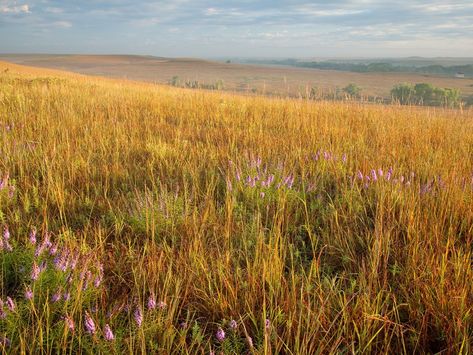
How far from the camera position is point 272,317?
135cm

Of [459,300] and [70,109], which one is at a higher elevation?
[70,109]

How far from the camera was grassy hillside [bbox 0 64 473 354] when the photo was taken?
4.18ft

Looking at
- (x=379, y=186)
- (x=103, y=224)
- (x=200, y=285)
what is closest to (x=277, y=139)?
(x=379, y=186)

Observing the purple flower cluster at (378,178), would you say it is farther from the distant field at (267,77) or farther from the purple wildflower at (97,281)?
the distant field at (267,77)

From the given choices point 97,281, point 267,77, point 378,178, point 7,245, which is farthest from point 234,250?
point 267,77

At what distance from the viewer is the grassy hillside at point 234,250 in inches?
50.2

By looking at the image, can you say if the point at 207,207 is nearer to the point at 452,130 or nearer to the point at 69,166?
the point at 69,166

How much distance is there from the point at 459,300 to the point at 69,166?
9.05ft

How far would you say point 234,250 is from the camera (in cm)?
175

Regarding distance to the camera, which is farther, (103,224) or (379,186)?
(379,186)

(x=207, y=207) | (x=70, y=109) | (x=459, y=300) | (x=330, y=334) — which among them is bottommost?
(x=330, y=334)

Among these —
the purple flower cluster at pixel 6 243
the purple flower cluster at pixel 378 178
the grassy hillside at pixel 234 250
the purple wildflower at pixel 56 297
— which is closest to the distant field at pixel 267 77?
the grassy hillside at pixel 234 250

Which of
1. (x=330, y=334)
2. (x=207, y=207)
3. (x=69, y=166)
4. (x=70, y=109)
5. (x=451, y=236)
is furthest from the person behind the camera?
(x=70, y=109)

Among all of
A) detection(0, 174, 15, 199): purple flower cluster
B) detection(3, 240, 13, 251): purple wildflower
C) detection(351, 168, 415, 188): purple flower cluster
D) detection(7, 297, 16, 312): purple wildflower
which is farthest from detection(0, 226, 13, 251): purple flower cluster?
detection(351, 168, 415, 188): purple flower cluster
